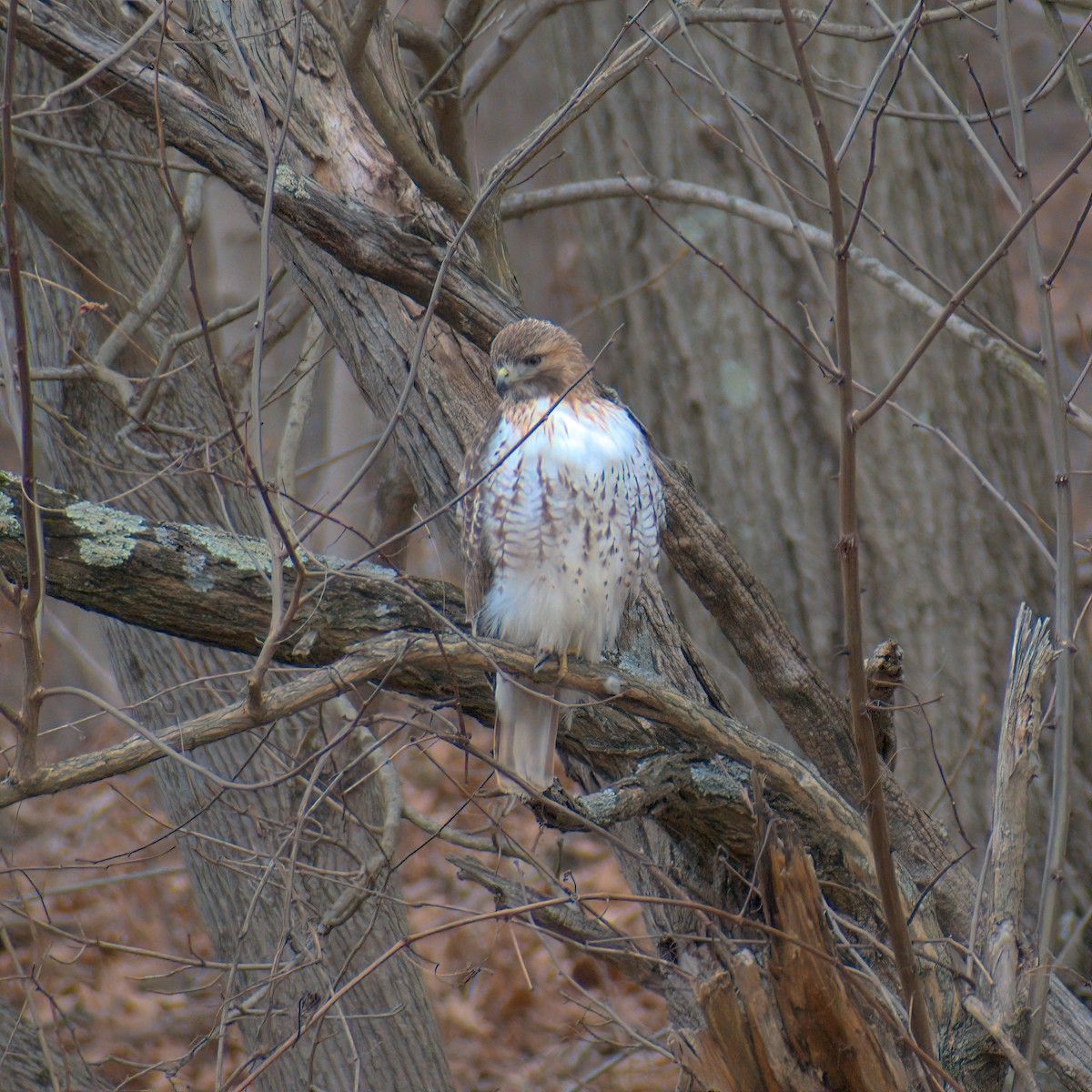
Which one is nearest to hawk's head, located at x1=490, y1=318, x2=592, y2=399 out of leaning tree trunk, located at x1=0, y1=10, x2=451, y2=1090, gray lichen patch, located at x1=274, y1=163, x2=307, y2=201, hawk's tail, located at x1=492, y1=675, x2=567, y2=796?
gray lichen patch, located at x1=274, y1=163, x2=307, y2=201

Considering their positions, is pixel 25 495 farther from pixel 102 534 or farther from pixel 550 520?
pixel 550 520

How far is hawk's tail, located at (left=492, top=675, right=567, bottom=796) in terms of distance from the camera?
328 centimetres

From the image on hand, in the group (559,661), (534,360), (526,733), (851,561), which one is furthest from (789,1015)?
(534,360)

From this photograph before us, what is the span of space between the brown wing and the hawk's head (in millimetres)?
103

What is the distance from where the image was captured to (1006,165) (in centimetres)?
926

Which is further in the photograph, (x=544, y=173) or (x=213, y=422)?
(x=544, y=173)

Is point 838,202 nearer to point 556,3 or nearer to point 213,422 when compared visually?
point 556,3

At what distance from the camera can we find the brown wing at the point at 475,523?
323 cm

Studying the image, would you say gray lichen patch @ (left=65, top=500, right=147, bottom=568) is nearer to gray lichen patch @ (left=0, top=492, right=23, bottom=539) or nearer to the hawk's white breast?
gray lichen patch @ (left=0, top=492, right=23, bottom=539)

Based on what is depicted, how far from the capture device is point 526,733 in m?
3.30

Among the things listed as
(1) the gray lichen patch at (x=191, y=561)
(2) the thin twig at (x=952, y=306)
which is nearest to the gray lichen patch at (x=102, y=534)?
(1) the gray lichen patch at (x=191, y=561)

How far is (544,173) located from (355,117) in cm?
710

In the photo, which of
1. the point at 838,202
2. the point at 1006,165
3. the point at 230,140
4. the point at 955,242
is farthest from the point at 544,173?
the point at 838,202

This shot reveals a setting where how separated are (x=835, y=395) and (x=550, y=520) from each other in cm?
198
